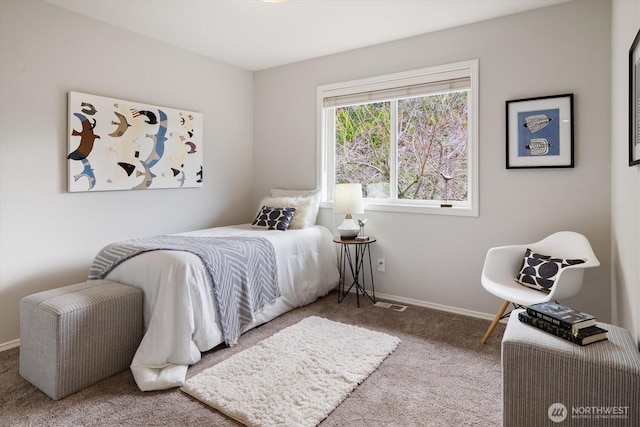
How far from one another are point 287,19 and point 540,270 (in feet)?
8.92

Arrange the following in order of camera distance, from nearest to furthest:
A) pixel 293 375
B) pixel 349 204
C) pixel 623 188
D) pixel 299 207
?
pixel 623 188
pixel 293 375
pixel 349 204
pixel 299 207

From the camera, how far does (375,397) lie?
211cm

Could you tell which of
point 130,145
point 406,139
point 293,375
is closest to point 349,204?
point 406,139

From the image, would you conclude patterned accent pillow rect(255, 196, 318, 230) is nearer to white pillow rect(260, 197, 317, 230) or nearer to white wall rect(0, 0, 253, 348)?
white pillow rect(260, 197, 317, 230)

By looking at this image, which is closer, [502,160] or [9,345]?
[9,345]

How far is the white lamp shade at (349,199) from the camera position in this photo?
3.65 m

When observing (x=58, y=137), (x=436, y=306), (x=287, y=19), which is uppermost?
(x=287, y=19)

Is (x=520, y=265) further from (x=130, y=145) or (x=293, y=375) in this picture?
(x=130, y=145)

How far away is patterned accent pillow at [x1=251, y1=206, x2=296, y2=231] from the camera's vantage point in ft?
12.4

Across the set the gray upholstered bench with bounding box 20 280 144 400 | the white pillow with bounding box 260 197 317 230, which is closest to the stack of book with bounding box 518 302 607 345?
the gray upholstered bench with bounding box 20 280 144 400

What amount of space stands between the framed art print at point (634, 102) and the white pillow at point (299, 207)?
266cm

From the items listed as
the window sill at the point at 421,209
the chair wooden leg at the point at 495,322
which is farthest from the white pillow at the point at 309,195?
the chair wooden leg at the point at 495,322

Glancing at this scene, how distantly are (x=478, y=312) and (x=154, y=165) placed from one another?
3208mm

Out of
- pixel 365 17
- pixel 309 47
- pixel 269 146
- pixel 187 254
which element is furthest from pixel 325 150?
pixel 187 254
